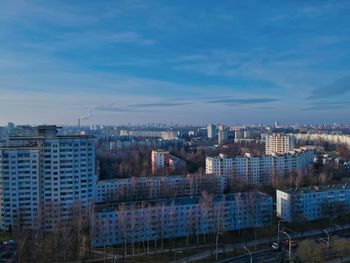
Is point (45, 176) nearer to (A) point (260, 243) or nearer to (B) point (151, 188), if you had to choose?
(B) point (151, 188)

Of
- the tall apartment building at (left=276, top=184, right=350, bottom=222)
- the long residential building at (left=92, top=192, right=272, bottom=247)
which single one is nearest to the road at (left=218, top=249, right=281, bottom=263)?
the long residential building at (left=92, top=192, right=272, bottom=247)

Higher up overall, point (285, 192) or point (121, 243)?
point (285, 192)

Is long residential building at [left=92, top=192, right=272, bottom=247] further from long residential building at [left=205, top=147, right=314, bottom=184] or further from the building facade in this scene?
the building facade

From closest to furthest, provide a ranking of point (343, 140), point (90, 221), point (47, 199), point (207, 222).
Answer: point (90, 221)
point (207, 222)
point (47, 199)
point (343, 140)

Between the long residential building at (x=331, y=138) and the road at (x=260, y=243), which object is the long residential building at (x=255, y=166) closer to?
the road at (x=260, y=243)

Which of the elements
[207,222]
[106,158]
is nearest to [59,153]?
[207,222]

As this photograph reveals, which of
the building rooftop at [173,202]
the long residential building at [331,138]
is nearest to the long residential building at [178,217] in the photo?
the building rooftop at [173,202]

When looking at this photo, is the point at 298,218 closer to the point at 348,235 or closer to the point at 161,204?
the point at 348,235
